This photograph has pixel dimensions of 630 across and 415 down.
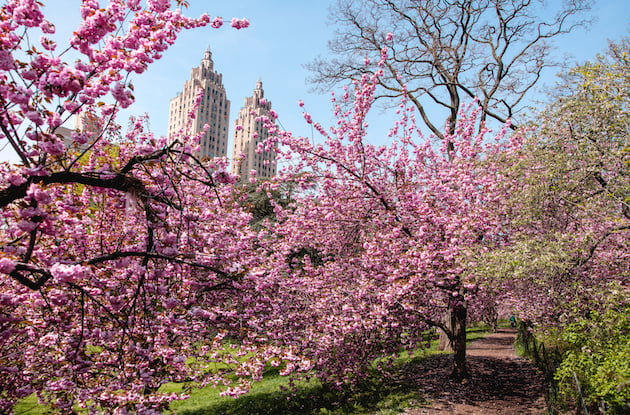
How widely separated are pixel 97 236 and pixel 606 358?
8732 mm

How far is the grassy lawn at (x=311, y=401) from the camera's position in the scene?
9.74m

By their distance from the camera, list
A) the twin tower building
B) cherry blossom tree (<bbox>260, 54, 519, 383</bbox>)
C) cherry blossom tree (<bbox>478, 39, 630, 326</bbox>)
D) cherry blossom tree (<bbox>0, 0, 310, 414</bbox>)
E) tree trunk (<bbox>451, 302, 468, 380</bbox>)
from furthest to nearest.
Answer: the twin tower building < tree trunk (<bbox>451, 302, 468, 380</bbox>) < cherry blossom tree (<bbox>260, 54, 519, 383</bbox>) < cherry blossom tree (<bbox>478, 39, 630, 326</bbox>) < cherry blossom tree (<bbox>0, 0, 310, 414</bbox>)

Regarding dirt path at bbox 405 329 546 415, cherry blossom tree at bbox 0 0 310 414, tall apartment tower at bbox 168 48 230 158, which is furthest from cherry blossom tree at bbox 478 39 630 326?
tall apartment tower at bbox 168 48 230 158

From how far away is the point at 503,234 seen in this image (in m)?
9.84

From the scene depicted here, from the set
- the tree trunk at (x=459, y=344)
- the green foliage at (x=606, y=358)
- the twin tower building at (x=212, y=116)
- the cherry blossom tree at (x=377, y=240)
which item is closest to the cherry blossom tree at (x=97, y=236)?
the cherry blossom tree at (x=377, y=240)

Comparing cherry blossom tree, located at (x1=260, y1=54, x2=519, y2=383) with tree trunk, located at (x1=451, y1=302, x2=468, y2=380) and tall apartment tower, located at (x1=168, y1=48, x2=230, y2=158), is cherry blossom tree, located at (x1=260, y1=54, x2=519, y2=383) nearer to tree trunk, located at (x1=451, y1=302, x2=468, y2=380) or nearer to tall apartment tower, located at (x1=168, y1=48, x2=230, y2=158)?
tree trunk, located at (x1=451, y1=302, x2=468, y2=380)

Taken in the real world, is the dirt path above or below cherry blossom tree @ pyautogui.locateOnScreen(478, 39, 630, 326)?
below

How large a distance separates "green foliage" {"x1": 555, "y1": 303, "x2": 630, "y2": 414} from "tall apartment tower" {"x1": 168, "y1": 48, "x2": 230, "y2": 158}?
92.5 metres

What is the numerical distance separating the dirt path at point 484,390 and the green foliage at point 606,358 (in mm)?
2690

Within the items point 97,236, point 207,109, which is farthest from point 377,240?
point 207,109

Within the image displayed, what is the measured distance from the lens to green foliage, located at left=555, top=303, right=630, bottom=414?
5.38 metres

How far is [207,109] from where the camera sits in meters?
97.1

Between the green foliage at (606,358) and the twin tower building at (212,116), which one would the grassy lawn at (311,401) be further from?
the twin tower building at (212,116)

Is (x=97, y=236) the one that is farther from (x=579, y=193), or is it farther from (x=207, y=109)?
(x=207, y=109)
